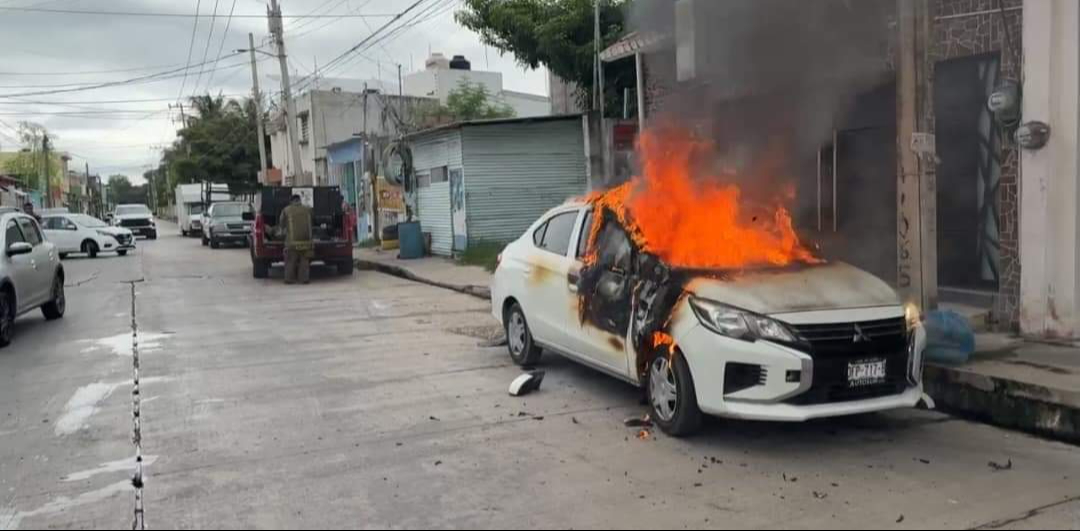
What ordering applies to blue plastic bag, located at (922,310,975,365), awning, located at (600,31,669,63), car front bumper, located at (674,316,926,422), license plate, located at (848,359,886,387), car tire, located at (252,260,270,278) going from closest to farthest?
car front bumper, located at (674,316,926,422) → license plate, located at (848,359,886,387) → blue plastic bag, located at (922,310,975,365) → awning, located at (600,31,669,63) → car tire, located at (252,260,270,278)

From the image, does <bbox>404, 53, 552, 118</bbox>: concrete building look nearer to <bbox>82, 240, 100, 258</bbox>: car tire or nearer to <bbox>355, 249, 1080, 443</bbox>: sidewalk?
<bbox>82, 240, 100, 258</bbox>: car tire

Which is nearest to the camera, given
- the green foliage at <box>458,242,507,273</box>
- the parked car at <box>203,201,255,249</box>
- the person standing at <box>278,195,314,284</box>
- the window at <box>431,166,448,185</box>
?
the person standing at <box>278,195,314,284</box>

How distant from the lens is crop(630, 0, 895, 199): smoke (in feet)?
22.1

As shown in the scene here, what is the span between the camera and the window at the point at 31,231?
1094cm

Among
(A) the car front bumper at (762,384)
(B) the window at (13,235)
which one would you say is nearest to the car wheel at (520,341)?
(A) the car front bumper at (762,384)

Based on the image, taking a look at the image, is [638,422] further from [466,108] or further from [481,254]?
[466,108]

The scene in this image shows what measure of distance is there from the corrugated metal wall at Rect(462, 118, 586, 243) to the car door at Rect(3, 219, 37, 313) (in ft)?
31.8

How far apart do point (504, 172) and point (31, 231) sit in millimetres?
9992

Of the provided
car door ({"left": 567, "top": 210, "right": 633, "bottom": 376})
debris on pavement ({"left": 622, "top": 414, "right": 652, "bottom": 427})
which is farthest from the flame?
debris on pavement ({"left": 622, "top": 414, "right": 652, "bottom": 427})

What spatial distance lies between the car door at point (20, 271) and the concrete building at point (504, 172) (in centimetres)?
966

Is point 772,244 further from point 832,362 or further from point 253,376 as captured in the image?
point 253,376

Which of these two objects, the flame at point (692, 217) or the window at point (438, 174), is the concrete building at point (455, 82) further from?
the flame at point (692, 217)

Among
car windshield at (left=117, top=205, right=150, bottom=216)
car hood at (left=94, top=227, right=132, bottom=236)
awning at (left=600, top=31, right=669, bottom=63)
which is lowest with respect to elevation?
car hood at (left=94, top=227, right=132, bottom=236)

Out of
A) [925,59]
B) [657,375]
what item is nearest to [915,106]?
[925,59]
